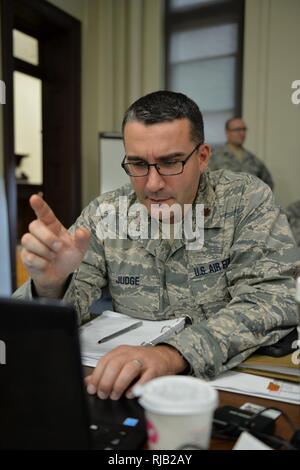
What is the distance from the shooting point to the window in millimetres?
3928

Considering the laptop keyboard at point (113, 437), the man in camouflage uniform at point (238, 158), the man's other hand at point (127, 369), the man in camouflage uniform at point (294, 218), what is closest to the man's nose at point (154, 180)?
the man's other hand at point (127, 369)

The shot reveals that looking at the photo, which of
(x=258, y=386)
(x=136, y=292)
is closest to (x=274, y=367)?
(x=258, y=386)

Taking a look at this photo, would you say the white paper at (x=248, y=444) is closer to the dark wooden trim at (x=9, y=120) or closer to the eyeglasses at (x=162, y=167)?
the eyeglasses at (x=162, y=167)

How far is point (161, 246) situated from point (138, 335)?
1.13 feet

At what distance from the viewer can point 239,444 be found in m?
0.50

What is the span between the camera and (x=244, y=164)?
362cm

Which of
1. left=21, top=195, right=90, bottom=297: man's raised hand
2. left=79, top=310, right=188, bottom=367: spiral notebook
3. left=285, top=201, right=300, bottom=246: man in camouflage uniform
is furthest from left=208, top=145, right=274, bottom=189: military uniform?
left=21, top=195, right=90, bottom=297: man's raised hand

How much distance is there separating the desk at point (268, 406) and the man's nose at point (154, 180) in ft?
1.96

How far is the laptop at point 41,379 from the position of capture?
0.39 metres

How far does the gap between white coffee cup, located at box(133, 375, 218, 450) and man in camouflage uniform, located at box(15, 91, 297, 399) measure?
1.26 feet

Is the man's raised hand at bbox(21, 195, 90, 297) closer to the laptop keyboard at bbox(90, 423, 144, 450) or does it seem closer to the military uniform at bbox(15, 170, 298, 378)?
the military uniform at bbox(15, 170, 298, 378)

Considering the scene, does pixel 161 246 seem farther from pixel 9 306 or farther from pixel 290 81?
pixel 290 81

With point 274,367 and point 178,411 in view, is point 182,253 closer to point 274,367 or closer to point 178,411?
point 274,367
